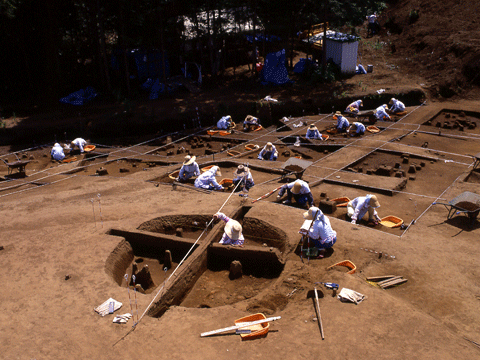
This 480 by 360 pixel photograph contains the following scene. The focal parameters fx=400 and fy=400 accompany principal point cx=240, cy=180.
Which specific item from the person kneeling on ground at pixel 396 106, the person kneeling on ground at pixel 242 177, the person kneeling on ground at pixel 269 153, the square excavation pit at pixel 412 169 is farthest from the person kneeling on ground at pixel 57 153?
the person kneeling on ground at pixel 396 106

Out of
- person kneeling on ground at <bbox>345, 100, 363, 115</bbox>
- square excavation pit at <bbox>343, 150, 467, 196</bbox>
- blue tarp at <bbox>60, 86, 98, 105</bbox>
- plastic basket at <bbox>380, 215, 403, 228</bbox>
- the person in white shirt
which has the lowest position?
square excavation pit at <bbox>343, 150, 467, 196</bbox>

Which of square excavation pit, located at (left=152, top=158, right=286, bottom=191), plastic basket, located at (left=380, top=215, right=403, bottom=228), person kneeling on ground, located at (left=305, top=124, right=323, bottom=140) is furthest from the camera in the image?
person kneeling on ground, located at (left=305, top=124, right=323, bottom=140)

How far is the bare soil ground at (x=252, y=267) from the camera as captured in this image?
21.0 ft

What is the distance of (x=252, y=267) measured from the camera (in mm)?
9398

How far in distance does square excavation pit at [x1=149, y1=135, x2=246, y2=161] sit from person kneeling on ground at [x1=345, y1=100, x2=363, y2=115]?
610cm

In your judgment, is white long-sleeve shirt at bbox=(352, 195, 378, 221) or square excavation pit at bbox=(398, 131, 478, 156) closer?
white long-sleeve shirt at bbox=(352, 195, 378, 221)

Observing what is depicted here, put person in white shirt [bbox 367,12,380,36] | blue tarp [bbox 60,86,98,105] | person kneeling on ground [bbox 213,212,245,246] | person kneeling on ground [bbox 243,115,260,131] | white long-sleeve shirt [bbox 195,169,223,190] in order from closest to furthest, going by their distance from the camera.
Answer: person kneeling on ground [bbox 213,212,245,246] < white long-sleeve shirt [bbox 195,169,223,190] < person kneeling on ground [bbox 243,115,260,131] < blue tarp [bbox 60,86,98,105] < person in white shirt [bbox 367,12,380,36]

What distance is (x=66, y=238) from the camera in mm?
9609

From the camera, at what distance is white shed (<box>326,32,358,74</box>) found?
2517cm

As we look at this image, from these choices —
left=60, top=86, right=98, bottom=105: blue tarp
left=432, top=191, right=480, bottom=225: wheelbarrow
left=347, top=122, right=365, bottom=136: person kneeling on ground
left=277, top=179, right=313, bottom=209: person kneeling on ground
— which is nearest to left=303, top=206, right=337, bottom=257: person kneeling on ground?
left=277, top=179, right=313, bottom=209: person kneeling on ground

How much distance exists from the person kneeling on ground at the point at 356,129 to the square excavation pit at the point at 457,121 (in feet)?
12.2

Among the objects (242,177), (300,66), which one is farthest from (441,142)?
(300,66)

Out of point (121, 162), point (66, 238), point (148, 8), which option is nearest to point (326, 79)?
point (148, 8)

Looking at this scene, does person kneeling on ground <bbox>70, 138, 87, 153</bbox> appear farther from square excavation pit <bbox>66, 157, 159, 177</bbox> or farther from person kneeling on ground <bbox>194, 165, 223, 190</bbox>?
person kneeling on ground <bbox>194, 165, 223, 190</bbox>
